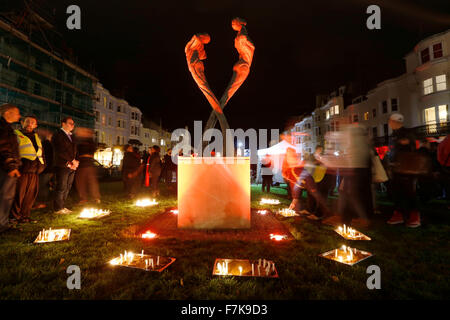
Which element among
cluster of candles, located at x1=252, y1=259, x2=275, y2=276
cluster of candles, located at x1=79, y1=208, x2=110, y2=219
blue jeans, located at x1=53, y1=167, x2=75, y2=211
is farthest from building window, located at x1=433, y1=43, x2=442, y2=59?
blue jeans, located at x1=53, y1=167, x2=75, y2=211

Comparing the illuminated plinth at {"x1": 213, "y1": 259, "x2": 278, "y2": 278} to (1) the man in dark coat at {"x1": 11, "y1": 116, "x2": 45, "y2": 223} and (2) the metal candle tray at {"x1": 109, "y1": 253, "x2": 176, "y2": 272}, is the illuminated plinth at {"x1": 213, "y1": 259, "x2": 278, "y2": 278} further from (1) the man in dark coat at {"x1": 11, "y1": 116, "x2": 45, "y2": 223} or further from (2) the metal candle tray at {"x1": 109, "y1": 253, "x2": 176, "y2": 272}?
(1) the man in dark coat at {"x1": 11, "y1": 116, "x2": 45, "y2": 223}

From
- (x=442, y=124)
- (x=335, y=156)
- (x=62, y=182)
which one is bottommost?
(x=62, y=182)

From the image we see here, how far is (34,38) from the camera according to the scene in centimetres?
2450

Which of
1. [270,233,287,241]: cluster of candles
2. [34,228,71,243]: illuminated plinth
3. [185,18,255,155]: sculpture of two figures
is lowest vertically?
[270,233,287,241]: cluster of candles

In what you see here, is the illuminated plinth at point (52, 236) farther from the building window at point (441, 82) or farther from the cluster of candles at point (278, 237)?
the building window at point (441, 82)

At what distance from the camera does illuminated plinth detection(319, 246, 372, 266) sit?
9.57ft

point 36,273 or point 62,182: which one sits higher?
point 62,182

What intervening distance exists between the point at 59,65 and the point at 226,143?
32.9 meters

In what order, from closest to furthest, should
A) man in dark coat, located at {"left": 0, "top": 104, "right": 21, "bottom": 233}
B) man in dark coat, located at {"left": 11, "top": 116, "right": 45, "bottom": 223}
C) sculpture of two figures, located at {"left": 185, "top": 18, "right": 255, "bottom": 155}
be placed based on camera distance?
man in dark coat, located at {"left": 0, "top": 104, "right": 21, "bottom": 233}, man in dark coat, located at {"left": 11, "top": 116, "right": 45, "bottom": 223}, sculpture of two figures, located at {"left": 185, "top": 18, "right": 255, "bottom": 155}

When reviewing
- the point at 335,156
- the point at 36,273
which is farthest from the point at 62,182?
the point at 335,156

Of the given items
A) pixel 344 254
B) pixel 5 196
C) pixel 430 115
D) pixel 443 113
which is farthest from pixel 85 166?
pixel 430 115

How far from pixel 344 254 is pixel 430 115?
26.6 meters

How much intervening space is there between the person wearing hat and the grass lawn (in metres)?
0.53
